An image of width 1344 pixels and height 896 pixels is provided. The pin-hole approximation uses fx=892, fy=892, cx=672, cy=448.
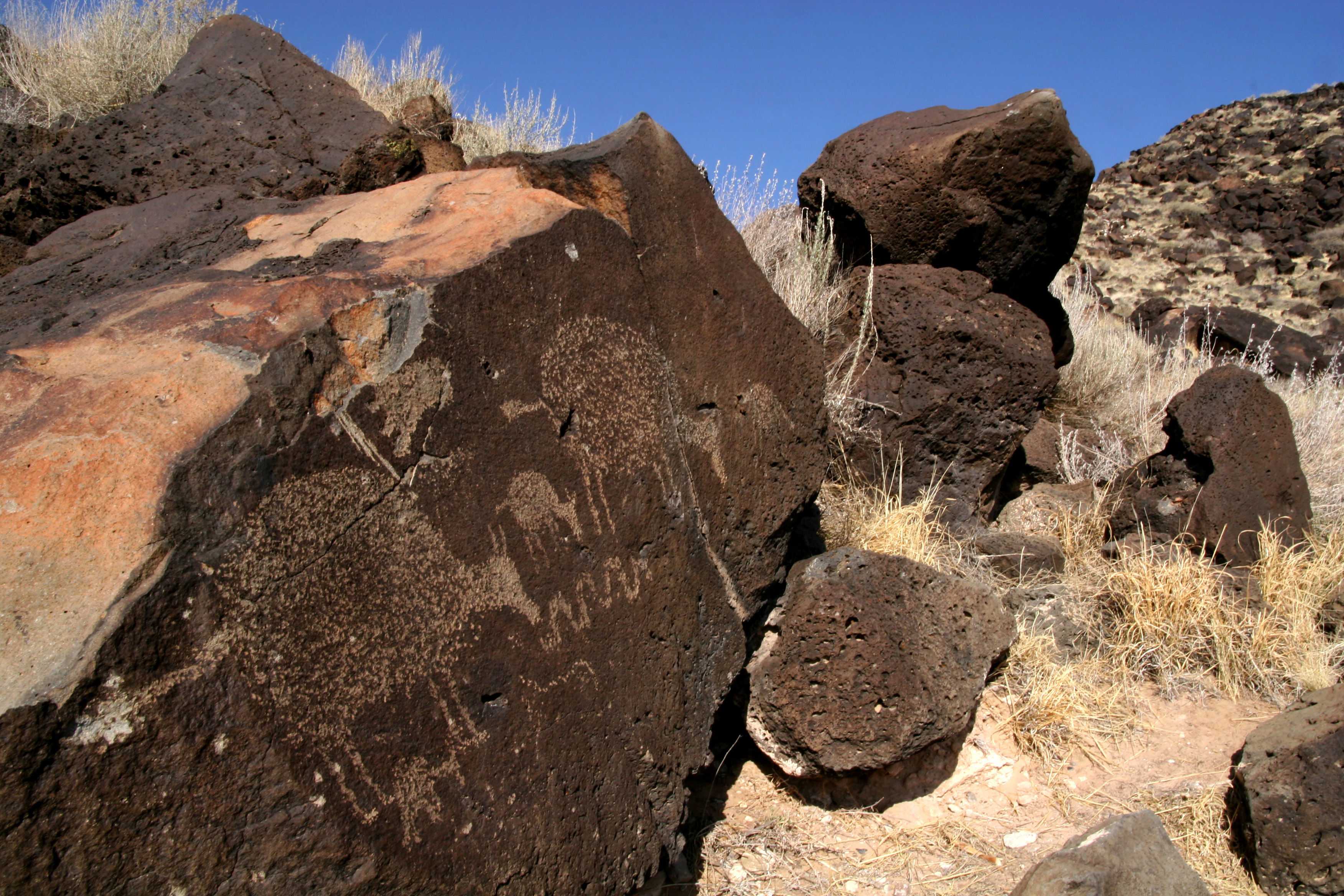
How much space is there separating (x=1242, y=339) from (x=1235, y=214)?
385 inches

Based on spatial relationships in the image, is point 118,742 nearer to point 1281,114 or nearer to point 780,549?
point 780,549

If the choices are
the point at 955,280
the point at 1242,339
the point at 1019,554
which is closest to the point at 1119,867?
the point at 1019,554

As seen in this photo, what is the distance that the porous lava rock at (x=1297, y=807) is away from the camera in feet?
8.38

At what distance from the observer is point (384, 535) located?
160 cm

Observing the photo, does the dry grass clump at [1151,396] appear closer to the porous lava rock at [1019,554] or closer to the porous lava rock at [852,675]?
the porous lava rock at [1019,554]

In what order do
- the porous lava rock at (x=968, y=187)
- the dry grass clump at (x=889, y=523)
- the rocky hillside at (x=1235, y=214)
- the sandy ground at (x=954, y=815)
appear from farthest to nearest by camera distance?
the rocky hillside at (x=1235, y=214) < the porous lava rock at (x=968, y=187) < the dry grass clump at (x=889, y=523) < the sandy ground at (x=954, y=815)

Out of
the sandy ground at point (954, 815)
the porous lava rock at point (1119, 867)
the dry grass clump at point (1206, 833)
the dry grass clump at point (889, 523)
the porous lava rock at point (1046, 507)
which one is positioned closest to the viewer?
the porous lava rock at point (1119, 867)

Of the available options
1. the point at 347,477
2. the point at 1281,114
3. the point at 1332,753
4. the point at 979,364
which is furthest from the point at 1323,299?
the point at 347,477

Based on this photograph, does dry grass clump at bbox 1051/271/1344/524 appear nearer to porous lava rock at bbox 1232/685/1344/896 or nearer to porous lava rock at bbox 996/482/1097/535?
porous lava rock at bbox 996/482/1097/535

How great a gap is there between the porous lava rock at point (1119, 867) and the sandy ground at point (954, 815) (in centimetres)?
40

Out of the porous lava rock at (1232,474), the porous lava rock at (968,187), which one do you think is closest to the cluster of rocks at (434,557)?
the porous lava rock at (1232,474)

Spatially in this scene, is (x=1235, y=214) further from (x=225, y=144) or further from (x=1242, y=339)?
(x=225, y=144)

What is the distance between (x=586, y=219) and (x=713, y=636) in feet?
3.47

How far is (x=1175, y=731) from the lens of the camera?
11.0 ft
